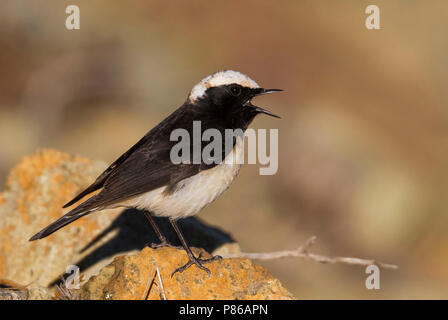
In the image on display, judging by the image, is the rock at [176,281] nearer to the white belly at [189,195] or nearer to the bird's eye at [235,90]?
the white belly at [189,195]

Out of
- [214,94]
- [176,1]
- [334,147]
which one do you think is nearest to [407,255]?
[334,147]

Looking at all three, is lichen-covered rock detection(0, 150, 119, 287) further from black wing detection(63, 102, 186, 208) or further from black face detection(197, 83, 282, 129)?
black face detection(197, 83, 282, 129)

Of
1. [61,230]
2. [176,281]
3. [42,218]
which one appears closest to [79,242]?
[61,230]

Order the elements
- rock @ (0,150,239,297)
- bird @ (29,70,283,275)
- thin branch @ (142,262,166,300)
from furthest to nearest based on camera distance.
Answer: rock @ (0,150,239,297) < bird @ (29,70,283,275) < thin branch @ (142,262,166,300)

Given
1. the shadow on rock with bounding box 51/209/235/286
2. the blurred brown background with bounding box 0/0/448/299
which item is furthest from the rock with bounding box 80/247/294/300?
the blurred brown background with bounding box 0/0/448/299

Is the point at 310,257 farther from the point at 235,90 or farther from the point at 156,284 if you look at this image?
the point at 235,90
